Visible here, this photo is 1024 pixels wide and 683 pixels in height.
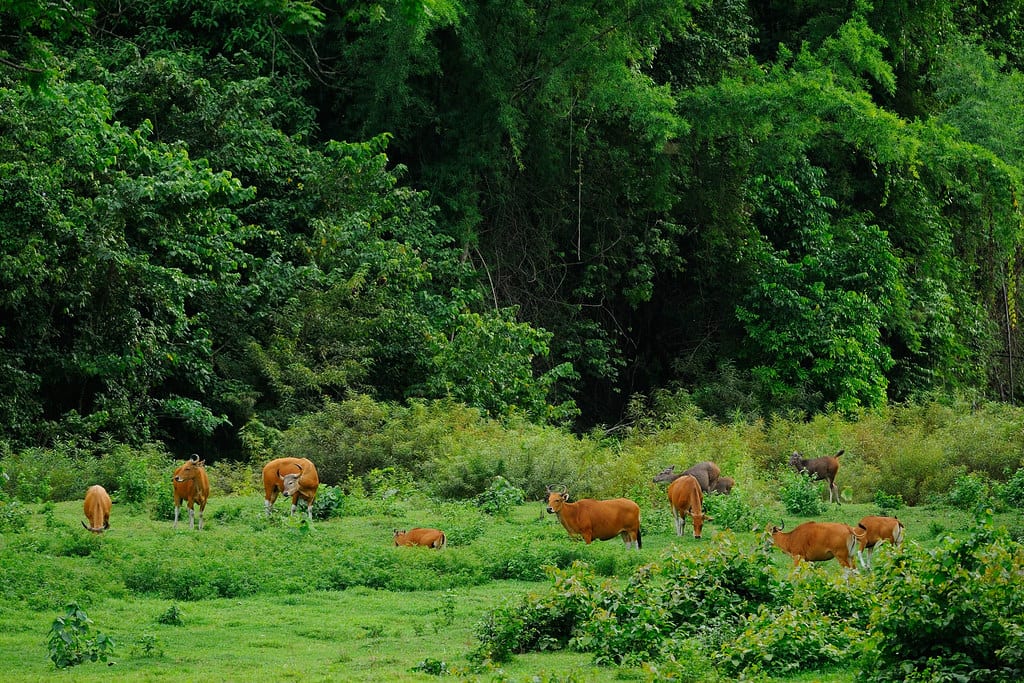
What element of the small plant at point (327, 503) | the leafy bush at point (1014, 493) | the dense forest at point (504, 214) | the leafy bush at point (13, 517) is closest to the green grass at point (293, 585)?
the leafy bush at point (13, 517)

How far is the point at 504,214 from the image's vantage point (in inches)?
1005

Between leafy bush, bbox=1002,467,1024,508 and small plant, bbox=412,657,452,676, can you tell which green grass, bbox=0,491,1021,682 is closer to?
small plant, bbox=412,657,452,676

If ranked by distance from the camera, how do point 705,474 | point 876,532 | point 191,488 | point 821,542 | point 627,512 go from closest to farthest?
point 821,542 < point 876,532 < point 627,512 < point 191,488 < point 705,474

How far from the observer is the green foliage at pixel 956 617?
670cm

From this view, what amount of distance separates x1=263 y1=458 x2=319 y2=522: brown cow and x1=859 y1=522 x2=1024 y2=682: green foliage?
285 inches

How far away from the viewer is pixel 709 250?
2694 cm

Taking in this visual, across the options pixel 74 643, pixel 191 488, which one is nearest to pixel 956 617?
pixel 74 643

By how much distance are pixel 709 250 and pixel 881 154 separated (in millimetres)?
4230

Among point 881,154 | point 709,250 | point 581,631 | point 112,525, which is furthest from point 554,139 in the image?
point 581,631

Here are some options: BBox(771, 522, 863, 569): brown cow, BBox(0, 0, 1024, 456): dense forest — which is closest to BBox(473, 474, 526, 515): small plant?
BBox(771, 522, 863, 569): brown cow

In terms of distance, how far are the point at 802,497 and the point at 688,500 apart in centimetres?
194

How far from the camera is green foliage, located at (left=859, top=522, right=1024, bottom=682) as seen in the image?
670 cm

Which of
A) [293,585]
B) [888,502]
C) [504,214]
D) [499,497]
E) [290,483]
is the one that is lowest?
[293,585]

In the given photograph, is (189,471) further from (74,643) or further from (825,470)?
(825,470)
